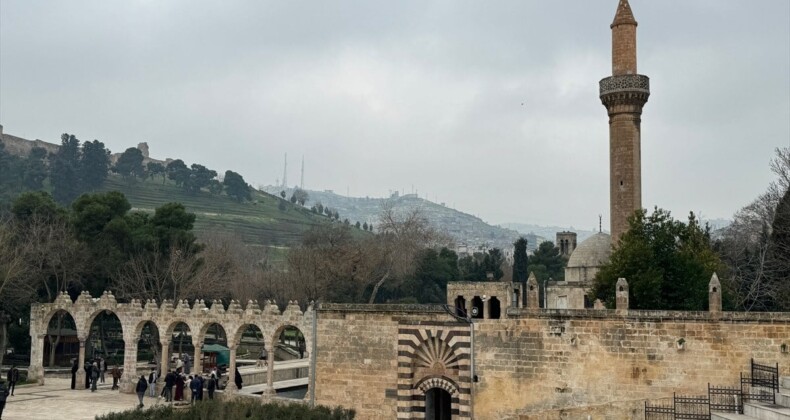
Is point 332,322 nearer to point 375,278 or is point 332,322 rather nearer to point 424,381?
point 424,381

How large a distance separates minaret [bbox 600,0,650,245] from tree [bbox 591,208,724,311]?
6229mm

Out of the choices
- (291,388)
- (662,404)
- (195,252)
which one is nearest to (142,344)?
(195,252)

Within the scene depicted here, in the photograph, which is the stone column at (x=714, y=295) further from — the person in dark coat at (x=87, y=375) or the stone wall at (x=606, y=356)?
the person in dark coat at (x=87, y=375)

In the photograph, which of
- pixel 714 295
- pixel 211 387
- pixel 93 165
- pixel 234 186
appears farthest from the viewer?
pixel 234 186

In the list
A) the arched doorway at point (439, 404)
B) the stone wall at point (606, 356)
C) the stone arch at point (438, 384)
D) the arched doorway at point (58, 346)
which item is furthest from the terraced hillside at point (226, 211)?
the stone wall at point (606, 356)

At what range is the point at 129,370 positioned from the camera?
100.0 ft

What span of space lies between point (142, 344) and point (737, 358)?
122 ft

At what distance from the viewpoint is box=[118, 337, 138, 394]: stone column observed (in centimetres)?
3018

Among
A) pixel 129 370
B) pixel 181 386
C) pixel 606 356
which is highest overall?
pixel 606 356

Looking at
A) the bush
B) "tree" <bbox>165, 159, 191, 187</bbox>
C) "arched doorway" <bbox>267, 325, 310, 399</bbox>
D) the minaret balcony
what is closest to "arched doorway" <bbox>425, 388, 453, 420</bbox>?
the bush

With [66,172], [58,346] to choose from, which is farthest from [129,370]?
[66,172]

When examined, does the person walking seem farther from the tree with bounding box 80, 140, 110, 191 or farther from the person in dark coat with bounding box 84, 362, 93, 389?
the tree with bounding box 80, 140, 110, 191

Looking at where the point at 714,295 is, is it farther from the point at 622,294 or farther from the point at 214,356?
the point at 214,356

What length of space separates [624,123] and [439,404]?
20.8 meters
